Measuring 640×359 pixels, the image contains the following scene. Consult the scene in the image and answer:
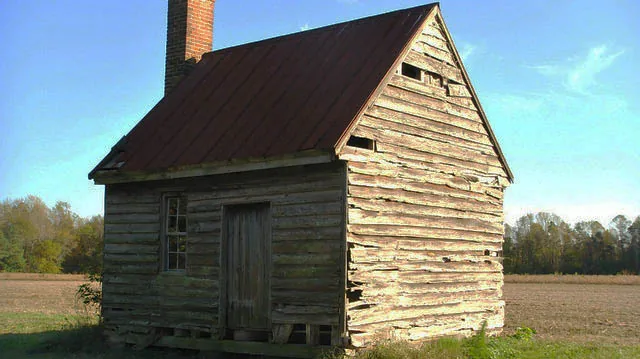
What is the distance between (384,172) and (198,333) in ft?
15.5

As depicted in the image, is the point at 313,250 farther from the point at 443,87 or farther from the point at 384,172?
the point at 443,87

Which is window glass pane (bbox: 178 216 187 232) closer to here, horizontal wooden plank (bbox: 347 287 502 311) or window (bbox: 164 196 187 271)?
window (bbox: 164 196 187 271)

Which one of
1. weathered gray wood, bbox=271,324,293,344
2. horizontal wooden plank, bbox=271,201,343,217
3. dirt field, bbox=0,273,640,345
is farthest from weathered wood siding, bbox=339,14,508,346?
dirt field, bbox=0,273,640,345

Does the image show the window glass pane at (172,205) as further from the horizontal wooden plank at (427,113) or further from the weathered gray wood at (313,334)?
the horizontal wooden plank at (427,113)

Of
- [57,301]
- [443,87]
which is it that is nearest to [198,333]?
[443,87]

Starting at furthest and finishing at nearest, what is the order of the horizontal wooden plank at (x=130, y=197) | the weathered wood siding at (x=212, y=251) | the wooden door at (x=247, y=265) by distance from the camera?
1. the horizontal wooden plank at (x=130, y=197)
2. the wooden door at (x=247, y=265)
3. the weathered wood siding at (x=212, y=251)

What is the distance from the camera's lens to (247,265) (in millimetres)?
12938

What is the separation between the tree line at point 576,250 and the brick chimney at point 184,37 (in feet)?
209

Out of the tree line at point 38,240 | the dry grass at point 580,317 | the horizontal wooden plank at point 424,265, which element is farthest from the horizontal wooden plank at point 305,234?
the tree line at point 38,240

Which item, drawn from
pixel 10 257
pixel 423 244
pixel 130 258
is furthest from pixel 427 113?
pixel 10 257

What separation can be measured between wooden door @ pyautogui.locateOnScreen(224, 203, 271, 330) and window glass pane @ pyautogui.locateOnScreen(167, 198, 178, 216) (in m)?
1.68

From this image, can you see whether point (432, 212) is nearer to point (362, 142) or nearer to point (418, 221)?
point (418, 221)

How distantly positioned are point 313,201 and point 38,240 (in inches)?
2792

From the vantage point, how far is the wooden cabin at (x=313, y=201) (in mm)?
11859
